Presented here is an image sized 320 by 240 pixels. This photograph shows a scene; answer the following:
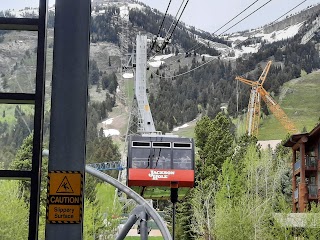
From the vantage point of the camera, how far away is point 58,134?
5.16 m

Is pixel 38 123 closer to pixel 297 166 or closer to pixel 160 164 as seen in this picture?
pixel 160 164

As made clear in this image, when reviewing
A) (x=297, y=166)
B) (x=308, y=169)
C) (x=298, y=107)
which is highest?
(x=298, y=107)

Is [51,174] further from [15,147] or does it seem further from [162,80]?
[162,80]

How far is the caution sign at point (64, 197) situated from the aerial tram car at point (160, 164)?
18.0 meters

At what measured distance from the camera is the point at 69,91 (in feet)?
16.9

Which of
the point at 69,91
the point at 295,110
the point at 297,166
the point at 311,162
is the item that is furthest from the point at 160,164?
the point at 295,110

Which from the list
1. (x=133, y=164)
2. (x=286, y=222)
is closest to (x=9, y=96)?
(x=133, y=164)

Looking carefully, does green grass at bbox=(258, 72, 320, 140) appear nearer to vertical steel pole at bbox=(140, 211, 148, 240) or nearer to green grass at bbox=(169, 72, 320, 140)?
green grass at bbox=(169, 72, 320, 140)

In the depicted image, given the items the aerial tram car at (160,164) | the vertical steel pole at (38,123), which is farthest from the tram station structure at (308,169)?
the vertical steel pole at (38,123)

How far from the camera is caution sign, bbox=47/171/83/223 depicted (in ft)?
16.8

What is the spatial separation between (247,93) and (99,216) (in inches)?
5549

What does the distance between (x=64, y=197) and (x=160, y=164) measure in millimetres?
18804

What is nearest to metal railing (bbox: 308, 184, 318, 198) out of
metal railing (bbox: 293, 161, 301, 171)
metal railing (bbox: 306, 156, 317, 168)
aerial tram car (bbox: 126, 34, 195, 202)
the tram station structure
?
the tram station structure

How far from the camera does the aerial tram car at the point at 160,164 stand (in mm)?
23484
